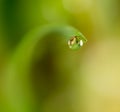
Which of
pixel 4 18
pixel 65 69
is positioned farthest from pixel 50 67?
pixel 4 18

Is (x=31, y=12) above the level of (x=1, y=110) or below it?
above

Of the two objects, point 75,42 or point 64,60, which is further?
point 64,60

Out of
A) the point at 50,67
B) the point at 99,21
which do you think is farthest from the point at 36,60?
the point at 99,21

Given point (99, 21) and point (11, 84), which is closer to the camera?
point (11, 84)

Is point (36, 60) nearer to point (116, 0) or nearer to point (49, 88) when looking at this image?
point (49, 88)

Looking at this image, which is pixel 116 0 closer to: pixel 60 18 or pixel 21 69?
pixel 60 18

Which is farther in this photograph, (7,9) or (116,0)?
(116,0)
